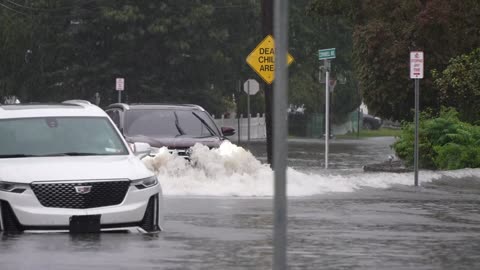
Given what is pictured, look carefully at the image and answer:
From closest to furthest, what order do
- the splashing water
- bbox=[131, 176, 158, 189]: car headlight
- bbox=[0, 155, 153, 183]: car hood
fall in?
bbox=[0, 155, 153, 183]: car hood → bbox=[131, 176, 158, 189]: car headlight → the splashing water

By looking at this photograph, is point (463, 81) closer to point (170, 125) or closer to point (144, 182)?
point (170, 125)

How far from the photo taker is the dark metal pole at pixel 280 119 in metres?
7.25

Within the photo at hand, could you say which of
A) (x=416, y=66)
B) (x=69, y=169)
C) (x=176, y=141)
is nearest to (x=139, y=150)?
(x=69, y=169)

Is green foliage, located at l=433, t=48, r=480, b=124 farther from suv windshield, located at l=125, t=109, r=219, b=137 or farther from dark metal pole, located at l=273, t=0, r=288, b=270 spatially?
dark metal pole, located at l=273, t=0, r=288, b=270

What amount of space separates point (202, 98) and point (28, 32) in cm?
929

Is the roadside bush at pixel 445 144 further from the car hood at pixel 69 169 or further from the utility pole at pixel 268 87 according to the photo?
the car hood at pixel 69 169

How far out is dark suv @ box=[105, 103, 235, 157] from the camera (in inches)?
990

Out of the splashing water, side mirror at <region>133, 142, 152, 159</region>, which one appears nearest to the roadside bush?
the splashing water

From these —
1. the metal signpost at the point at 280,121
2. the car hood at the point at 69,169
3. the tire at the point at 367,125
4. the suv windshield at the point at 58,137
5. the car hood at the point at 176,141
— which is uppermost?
the metal signpost at the point at 280,121

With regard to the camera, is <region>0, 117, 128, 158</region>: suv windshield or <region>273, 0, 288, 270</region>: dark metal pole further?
<region>0, 117, 128, 158</region>: suv windshield

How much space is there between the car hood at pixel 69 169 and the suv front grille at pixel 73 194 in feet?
0.24

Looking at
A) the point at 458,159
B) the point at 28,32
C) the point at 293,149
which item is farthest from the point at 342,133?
the point at 458,159

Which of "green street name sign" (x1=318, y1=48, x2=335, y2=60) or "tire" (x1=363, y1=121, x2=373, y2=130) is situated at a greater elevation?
"green street name sign" (x1=318, y1=48, x2=335, y2=60)

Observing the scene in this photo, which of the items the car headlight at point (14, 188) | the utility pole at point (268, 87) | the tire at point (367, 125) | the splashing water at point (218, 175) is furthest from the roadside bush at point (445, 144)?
the tire at point (367, 125)
